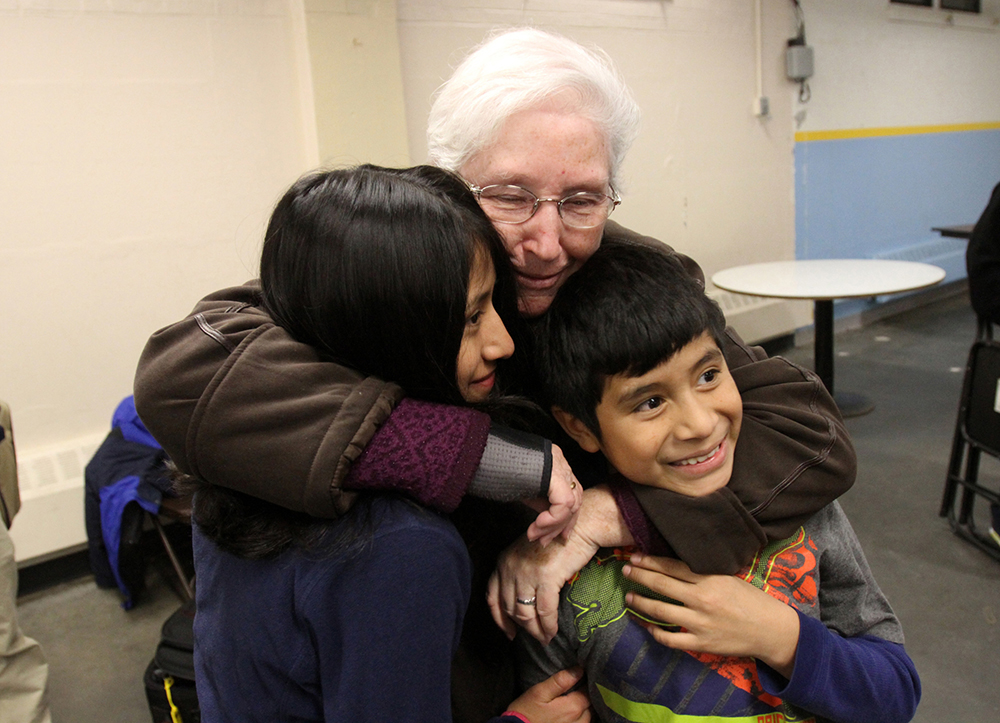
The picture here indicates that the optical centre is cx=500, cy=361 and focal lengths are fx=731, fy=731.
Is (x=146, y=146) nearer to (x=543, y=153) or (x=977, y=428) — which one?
(x=543, y=153)

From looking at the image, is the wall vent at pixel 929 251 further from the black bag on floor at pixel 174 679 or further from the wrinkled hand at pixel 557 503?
the wrinkled hand at pixel 557 503

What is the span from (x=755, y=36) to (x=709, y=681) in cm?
509

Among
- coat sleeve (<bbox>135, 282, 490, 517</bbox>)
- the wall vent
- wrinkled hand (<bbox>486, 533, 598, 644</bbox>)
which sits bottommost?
the wall vent

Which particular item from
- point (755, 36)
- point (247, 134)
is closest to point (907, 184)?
point (755, 36)

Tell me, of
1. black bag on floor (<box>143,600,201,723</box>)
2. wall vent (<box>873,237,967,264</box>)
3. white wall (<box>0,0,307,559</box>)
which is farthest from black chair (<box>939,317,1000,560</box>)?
wall vent (<box>873,237,967,264</box>)

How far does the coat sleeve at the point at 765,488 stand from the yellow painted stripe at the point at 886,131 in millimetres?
5071

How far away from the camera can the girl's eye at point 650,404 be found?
950mm

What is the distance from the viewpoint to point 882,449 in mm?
3789

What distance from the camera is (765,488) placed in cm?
96

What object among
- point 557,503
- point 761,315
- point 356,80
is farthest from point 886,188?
point 557,503

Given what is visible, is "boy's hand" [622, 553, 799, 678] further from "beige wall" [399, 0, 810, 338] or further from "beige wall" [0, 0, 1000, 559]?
"beige wall" [399, 0, 810, 338]

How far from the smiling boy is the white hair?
0.85 ft

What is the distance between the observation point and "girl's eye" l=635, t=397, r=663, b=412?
95cm

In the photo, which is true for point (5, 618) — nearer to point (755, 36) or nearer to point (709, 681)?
point (709, 681)
